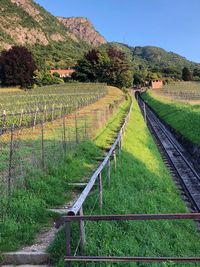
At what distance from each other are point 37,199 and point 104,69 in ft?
288

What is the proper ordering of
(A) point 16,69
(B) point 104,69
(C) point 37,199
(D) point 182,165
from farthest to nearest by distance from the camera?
(B) point 104,69 → (A) point 16,69 → (D) point 182,165 → (C) point 37,199

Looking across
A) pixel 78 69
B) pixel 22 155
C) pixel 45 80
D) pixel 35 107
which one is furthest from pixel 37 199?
pixel 45 80

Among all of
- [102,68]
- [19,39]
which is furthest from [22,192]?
[19,39]

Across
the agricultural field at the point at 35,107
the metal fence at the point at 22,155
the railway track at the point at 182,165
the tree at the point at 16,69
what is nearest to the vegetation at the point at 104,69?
the tree at the point at 16,69

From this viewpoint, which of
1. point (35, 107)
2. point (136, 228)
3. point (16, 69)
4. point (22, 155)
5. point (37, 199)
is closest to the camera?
point (136, 228)

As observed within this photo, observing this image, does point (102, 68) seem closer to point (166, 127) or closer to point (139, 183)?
point (166, 127)

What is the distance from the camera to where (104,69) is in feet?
313

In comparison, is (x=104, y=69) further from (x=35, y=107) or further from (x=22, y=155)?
(x=22, y=155)

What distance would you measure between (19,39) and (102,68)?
109 m

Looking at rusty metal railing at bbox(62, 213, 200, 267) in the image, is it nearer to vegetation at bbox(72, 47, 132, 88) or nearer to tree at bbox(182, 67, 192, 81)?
vegetation at bbox(72, 47, 132, 88)

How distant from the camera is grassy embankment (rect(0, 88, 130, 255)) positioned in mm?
7387

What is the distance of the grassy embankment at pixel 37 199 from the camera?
739cm

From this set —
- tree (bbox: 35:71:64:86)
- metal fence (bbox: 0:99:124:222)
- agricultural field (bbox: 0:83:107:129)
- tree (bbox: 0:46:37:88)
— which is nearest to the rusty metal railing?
metal fence (bbox: 0:99:124:222)

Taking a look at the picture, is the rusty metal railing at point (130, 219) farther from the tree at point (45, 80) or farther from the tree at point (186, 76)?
the tree at point (186, 76)
